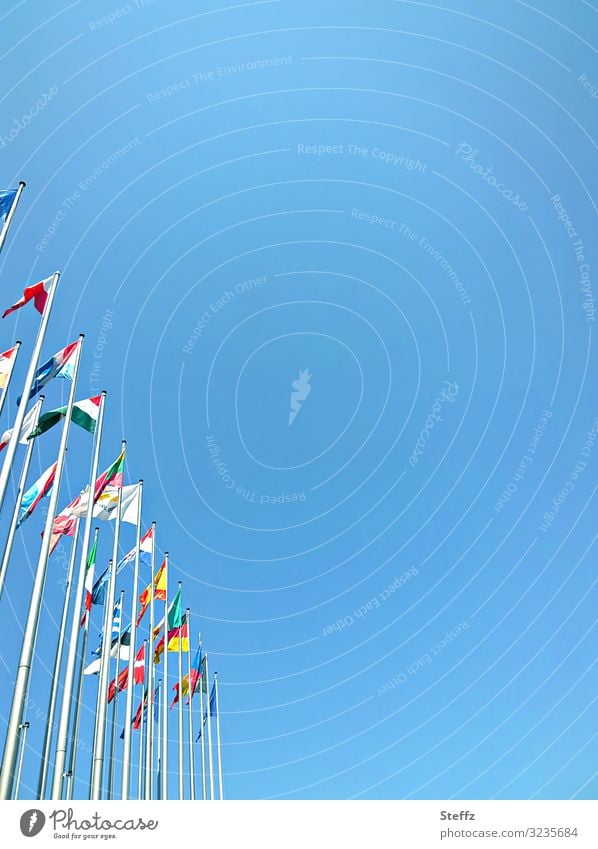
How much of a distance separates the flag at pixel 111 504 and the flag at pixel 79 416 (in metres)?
2.26

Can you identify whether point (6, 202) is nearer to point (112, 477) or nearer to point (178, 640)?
point (112, 477)

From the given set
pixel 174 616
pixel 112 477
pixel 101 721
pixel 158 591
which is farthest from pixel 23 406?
pixel 174 616

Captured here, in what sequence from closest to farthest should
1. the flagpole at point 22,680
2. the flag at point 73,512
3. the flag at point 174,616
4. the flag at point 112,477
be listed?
the flagpole at point 22,680
the flag at point 112,477
the flag at point 73,512
the flag at point 174,616

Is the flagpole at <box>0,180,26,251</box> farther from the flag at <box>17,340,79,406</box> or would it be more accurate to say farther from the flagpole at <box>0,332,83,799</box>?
the flagpole at <box>0,332,83,799</box>

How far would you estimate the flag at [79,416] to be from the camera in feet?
56.5

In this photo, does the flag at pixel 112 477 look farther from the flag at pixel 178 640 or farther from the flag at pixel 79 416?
the flag at pixel 178 640

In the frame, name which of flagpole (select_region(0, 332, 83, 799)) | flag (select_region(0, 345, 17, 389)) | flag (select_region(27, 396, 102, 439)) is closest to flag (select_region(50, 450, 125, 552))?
flag (select_region(27, 396, 102, 439))

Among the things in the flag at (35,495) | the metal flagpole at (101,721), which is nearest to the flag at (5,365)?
the flag at (35,495)
